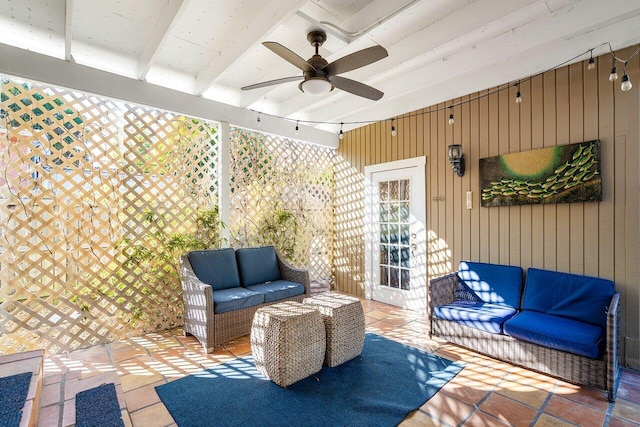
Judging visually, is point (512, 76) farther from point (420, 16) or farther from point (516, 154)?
point (420, 16)

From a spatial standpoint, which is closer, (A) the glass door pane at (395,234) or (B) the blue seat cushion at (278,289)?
(B) the blue seat cushion at (278,289)

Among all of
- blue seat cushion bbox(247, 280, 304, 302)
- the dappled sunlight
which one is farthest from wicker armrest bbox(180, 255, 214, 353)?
the dappled sunlight

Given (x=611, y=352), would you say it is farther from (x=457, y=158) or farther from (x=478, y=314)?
(x=457, y=158)

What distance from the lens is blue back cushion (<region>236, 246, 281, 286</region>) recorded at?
3.56 meters

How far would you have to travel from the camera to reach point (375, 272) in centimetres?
455

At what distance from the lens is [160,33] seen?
243cm

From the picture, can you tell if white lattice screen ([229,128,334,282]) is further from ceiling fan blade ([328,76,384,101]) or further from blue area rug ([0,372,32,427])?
blue area rug ([0,372,32,427])

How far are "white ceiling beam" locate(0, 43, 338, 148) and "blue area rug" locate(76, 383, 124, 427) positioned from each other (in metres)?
2.53

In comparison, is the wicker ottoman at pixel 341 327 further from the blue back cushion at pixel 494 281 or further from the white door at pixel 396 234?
the white door at pixel 396 234

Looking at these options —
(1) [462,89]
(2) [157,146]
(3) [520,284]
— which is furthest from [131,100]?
(3) [520,284]

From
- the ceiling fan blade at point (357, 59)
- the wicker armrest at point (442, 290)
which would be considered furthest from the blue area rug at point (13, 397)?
the wicker armrest at point (442, 290)

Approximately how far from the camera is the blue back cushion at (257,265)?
3.56 meters

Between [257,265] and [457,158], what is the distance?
2.56 meters

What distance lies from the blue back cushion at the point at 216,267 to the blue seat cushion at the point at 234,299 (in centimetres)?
11
